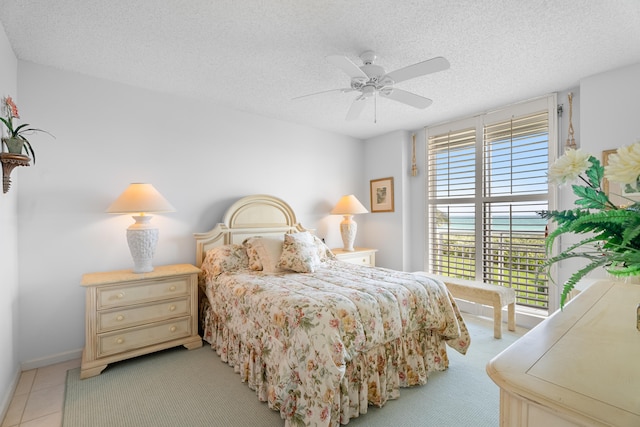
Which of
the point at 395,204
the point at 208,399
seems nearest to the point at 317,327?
the point at 208,399

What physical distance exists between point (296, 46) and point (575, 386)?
2415 millimetres

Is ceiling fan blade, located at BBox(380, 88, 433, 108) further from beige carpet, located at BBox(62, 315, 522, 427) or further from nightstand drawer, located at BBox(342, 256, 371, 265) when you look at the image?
nightstand drawer, located at BBox(342, 256, 371, 265)

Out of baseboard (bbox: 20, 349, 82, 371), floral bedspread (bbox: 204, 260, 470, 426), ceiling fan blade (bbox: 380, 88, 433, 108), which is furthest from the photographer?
baseboard (bbox: 20, 349, 82, 371)

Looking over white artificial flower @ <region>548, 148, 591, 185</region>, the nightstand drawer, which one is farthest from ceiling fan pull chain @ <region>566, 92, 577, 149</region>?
white artificial flower @ <region>548, 148, 591, 185</region>

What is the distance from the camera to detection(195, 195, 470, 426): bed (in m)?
1.74

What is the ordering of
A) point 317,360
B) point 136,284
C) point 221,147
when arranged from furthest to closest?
point 221,147
point 136,284
point 317,360

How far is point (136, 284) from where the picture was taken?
2576 mm

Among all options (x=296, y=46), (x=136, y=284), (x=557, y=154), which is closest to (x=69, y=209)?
(x=136, y=284)

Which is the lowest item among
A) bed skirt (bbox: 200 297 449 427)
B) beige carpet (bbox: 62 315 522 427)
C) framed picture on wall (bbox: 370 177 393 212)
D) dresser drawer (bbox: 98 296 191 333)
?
beige carpet (bbox: 62 315 522 427)

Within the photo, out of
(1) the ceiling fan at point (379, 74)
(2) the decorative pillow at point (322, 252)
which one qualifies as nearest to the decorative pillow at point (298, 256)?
(2) the decorative pillow at point (322, 252)

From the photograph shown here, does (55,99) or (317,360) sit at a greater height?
(55,99)

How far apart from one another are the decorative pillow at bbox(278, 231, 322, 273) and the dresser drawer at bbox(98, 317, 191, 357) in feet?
3.52

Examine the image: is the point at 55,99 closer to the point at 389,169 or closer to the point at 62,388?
the point at 62,388

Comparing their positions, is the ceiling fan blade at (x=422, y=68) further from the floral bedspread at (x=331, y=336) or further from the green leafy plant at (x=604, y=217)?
the floral bedspread at (x=331, y=336)
